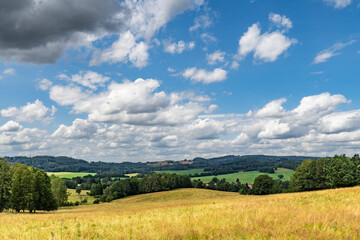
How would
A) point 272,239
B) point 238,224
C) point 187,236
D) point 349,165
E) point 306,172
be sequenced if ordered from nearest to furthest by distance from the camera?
point 272,239, point 187,236, point 238,224, point 349,165, point 306,172

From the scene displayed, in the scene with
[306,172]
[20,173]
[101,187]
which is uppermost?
[20,173]

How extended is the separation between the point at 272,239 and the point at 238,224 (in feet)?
5.50

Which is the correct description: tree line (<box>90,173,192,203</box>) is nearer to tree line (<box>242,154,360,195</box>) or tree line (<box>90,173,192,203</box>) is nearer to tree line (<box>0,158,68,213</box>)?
tree line (<box>242,154,360,195</box>)

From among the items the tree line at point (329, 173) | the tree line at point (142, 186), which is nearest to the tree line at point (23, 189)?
the tree line at point (142, 186)

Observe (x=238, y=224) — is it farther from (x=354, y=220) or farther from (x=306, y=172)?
(x=306, y=172)

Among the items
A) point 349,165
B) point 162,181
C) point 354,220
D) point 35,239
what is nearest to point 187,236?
point 35,239

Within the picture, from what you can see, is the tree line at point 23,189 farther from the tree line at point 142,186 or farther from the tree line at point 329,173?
the tree line at point 329,173

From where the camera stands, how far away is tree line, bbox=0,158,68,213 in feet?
135

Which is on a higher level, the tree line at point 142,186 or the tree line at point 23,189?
the tree line at point 23,189

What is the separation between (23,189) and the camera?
136 feet

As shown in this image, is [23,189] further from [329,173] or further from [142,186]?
[142,186]

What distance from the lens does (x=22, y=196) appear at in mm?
41219

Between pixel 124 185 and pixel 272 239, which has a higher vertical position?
pixel 272 239

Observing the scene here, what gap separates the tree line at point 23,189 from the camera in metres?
41.1
